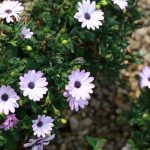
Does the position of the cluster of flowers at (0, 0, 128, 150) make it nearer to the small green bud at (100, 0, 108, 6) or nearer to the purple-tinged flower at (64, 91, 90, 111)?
the purple-tinged flower at (64, 91, 90, 111)

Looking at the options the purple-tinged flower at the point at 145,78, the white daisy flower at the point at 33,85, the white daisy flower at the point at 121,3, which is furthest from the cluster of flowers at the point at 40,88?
the purple-tinged flower at the point at 145,78

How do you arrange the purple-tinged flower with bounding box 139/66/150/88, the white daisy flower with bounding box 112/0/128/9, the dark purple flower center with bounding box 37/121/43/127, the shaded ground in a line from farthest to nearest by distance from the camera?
1. the shaded ground
2. the purple-tinged flower with bounding box 139/66/150/88
3. the white daisy flower with bounding box 112/0/128/9
4. the dark purple flower center with bounding box 37/121/43/127

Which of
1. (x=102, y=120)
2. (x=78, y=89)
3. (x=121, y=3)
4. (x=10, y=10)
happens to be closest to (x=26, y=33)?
(x=10, y=10)

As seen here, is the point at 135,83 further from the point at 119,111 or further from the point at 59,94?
the point at 59,94

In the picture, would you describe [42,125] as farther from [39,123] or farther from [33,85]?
[33,85]

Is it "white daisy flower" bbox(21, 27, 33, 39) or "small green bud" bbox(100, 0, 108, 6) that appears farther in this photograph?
"small green bud" bbox(100, 0, 108, 6)

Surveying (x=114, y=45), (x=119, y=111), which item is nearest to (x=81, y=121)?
(x=119, y=111)

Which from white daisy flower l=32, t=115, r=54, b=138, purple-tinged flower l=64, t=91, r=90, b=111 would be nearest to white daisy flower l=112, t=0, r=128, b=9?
purple-tinged flower l=64, t=91, r=90, b=111
